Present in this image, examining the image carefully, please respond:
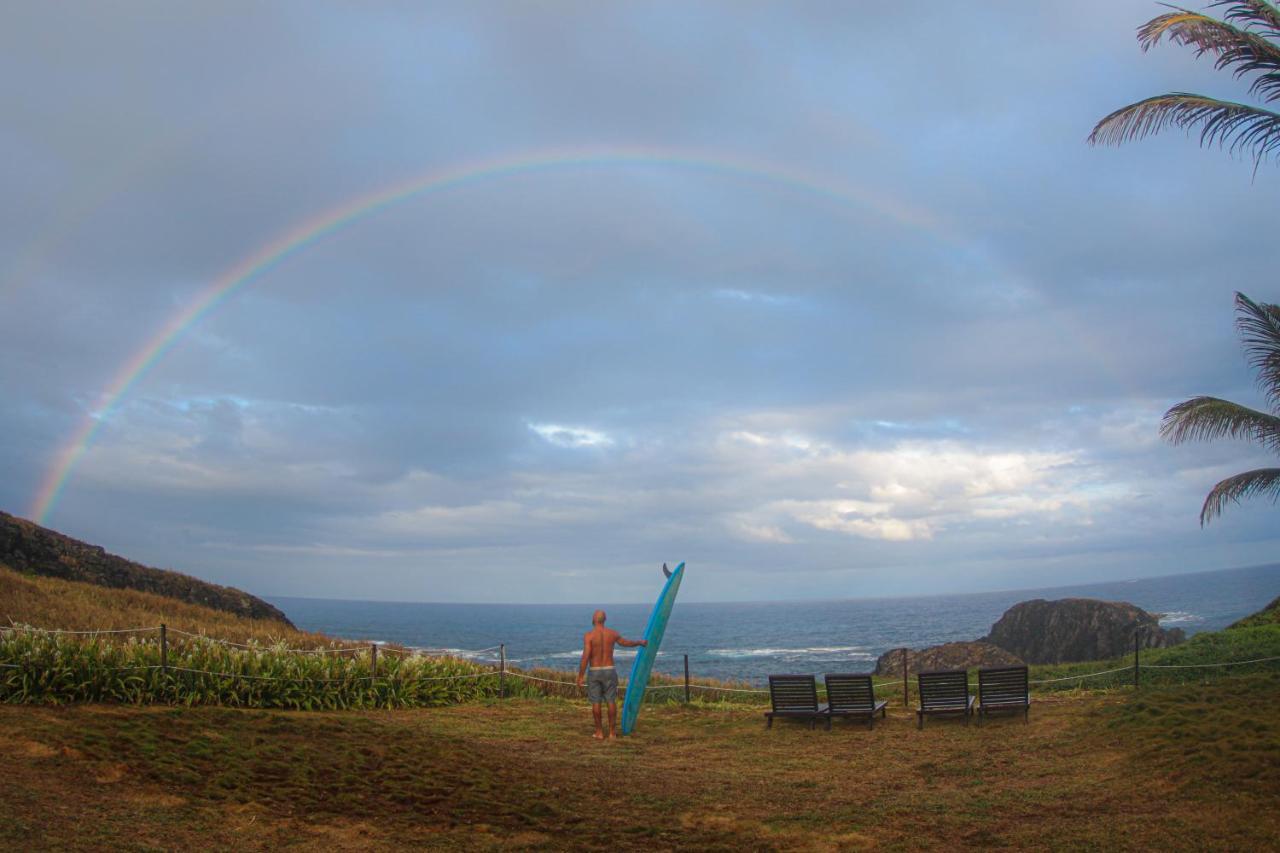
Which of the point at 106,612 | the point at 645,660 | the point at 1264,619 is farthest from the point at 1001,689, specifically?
the point at 106,612

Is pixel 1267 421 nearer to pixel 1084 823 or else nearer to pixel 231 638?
pixel 1084 823

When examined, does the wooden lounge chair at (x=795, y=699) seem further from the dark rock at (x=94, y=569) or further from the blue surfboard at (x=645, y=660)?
the dark rock at (x=94, y=569)

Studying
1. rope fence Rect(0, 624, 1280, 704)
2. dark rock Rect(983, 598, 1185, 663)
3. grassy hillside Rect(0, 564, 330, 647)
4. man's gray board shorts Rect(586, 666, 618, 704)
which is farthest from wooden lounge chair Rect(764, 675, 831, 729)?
dark rock Rect(983, 598, 1185, 663)

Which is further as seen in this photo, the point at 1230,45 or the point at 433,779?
the point at 1230,45

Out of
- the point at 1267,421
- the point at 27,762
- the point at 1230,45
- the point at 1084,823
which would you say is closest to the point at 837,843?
the point at 1084,823

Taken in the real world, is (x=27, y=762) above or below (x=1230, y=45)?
below

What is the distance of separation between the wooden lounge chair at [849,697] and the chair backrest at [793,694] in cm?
25

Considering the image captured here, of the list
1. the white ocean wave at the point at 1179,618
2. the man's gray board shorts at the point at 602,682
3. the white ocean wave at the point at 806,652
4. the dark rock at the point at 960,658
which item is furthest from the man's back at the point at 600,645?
the white ocean wave at the point at 1179,618

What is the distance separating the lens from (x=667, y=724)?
49.0 ft

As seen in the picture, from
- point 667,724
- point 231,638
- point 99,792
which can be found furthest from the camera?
point 231,638

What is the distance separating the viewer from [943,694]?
13812 mm

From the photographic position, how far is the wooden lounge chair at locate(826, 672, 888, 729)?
45.9 feet

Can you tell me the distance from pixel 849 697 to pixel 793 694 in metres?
0.81

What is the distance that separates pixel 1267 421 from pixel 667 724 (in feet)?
35.4
